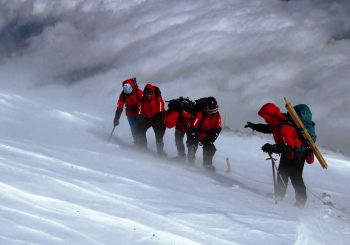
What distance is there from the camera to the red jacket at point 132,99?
43.4ft

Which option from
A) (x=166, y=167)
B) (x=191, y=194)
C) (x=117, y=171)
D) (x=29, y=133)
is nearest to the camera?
(x=191, y=194)

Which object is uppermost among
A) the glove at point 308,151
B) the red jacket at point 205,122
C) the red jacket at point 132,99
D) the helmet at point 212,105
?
the red jacket at point 132,99

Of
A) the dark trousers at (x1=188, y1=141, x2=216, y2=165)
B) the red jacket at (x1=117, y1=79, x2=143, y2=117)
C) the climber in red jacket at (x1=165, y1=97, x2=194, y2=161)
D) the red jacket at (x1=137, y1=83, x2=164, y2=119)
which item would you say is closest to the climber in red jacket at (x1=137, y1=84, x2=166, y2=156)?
the red jacket at (x1=137, y1=83, x2=164, y2=119)

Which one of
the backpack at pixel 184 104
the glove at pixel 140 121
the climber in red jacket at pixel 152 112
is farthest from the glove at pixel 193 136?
the glove at pixel 140 121

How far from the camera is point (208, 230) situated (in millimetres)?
5547

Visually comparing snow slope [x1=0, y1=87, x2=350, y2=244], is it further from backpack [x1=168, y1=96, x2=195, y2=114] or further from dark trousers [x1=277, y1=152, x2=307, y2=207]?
backpack [x1=168, y1=96, x2=195, y2=114]

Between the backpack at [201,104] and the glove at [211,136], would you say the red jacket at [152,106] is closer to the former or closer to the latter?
the backpack at [201,104]

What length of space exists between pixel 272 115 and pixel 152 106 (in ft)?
13.2

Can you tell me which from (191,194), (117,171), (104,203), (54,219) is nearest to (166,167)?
→ (117,171)

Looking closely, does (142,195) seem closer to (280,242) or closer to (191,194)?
(191,194)

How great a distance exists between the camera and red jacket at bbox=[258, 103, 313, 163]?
31.0ft

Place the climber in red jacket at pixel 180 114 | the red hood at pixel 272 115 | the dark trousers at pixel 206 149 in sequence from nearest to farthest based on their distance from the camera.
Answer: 1. the red hood at pixel 272 115
2. the climber in red jacket at pixel 180 114
3. the dark trousers at pixel 206 149

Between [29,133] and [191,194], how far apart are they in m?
7.54

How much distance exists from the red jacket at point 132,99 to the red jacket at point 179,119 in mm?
1337
